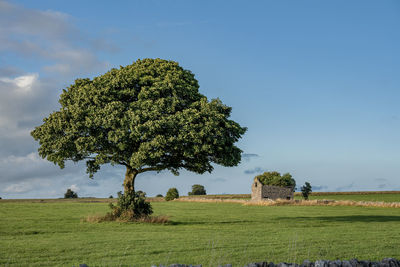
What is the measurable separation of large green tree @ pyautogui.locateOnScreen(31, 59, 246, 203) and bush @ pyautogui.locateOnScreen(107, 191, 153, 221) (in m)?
0.76

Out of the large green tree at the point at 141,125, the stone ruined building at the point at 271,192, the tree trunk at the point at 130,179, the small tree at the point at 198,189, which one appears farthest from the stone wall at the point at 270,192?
the small tree at the point at 198,189

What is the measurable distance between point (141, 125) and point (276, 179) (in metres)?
68.5

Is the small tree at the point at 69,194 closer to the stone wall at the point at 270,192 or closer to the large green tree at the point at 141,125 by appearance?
the stone wall at the point at 270,192

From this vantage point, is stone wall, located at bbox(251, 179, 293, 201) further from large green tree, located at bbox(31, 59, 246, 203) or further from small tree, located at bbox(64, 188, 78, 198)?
small tree, located at bbox(64, 188, 78, 198)

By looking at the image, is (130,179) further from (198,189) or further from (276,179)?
(198,189)

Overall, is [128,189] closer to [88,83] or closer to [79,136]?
[79,136]

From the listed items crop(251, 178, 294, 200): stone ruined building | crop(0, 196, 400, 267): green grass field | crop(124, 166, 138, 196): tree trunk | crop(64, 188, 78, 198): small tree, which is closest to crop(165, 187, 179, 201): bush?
crop(251, 178, 294, 200): stone ruined building

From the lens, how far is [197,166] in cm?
3931

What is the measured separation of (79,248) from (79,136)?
597 inches

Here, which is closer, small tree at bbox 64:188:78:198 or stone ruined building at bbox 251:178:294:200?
stone ruined building at bbox 251:178:294:200

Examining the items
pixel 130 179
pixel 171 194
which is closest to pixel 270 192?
pixel 171 194

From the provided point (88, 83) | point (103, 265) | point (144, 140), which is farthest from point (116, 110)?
point (103, 265)

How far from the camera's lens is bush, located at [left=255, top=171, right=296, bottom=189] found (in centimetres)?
9588

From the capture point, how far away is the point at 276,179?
95.8m
